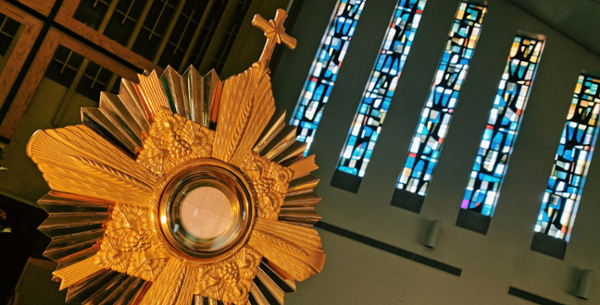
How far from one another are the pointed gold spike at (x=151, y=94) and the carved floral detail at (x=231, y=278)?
0.63m

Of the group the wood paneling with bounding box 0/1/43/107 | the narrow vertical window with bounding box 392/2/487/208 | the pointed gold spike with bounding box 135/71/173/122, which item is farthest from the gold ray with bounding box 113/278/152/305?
the narrow vertical window with bounding box 392/2/487/208

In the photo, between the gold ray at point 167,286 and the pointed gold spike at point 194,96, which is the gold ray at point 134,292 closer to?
the gold ray at point 167,286

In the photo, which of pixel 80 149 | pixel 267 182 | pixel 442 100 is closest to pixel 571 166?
pixel 442 100

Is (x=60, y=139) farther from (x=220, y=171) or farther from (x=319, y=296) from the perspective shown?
(x=319, y=296)

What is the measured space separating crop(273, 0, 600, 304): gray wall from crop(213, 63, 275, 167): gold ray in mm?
4077

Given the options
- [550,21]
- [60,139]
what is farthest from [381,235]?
[60,139]

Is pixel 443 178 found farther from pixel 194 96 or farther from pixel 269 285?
pixel 194 96

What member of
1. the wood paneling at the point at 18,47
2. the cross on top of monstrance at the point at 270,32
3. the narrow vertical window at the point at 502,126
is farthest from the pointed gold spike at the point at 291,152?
the narrow vertical window at the point at 502,126

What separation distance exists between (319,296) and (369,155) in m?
1.86

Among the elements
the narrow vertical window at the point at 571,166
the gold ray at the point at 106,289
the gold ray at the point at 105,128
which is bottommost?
the gold ray at the point at 106,289

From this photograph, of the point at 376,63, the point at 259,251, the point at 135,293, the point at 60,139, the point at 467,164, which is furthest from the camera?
the point at 376,63

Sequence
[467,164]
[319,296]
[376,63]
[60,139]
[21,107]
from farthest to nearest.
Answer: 1. [376,63]
2. [467,164]
3. [319,296]
4. [21,107]
5. [60,139]

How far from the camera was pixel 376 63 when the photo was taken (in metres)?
6.78

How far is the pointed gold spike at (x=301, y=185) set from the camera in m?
2.33
